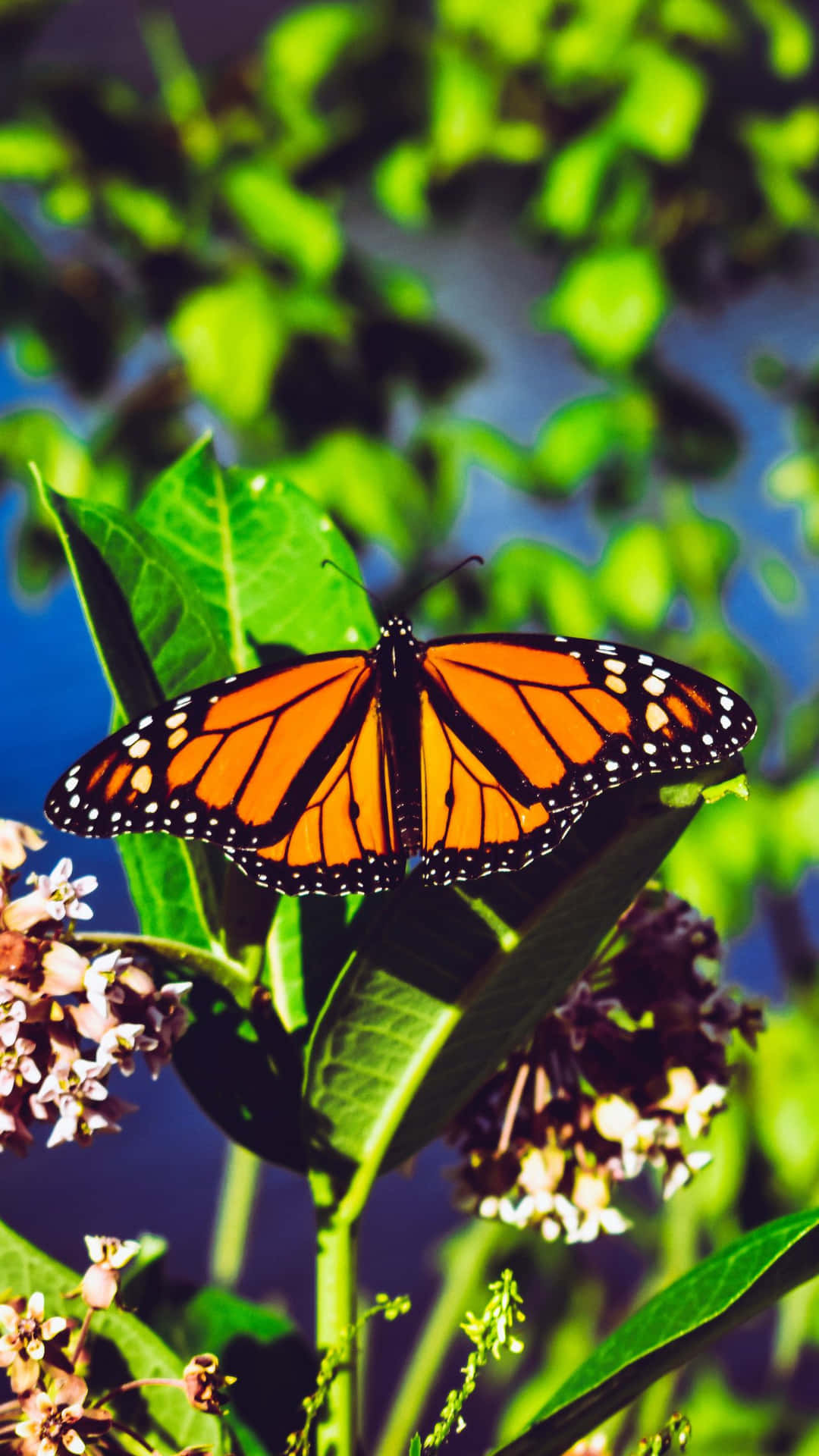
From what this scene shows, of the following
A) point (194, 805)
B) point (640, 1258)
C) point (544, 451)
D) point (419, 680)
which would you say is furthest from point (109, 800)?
point (640, 1258)

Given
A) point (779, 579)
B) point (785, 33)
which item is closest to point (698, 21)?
point (785, 33)

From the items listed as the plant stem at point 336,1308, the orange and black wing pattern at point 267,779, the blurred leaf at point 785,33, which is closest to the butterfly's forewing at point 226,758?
the orange and black wing pattern at point 267,779

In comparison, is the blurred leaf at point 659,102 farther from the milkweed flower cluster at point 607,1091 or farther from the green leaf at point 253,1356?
the green leaf at point 253,1356

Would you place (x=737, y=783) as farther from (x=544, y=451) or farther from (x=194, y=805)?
(x=544, y=451)

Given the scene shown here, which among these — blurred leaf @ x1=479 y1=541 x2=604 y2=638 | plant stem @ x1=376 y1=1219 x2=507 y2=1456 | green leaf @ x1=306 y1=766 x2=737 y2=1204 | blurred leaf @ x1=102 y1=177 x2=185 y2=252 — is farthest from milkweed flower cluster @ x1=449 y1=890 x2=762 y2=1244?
blurred leaf @ x1=102 y1=177 x2=185 y2=252

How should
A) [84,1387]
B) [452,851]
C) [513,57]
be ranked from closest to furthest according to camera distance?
[84,1387], [452,851], [513,57]

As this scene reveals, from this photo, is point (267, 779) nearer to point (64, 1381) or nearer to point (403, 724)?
point (403, 724)

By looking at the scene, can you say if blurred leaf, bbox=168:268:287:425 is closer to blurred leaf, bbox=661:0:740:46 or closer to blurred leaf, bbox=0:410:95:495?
blurred leaf, bbox=0:410:95:495
